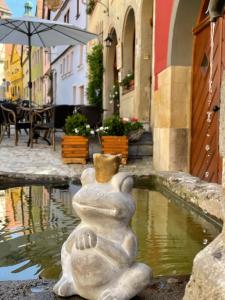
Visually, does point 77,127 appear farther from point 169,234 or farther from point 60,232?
point 169,234

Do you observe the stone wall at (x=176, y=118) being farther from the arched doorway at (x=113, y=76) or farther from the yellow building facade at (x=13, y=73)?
the yellow building facade at (x=13, y=73)

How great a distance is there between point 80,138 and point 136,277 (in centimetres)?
569

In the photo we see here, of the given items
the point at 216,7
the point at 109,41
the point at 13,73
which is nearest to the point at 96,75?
the point at 109,41

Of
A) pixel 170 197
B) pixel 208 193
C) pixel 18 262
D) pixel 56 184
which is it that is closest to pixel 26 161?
pixel 56 184

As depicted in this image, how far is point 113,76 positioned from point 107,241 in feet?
43.2

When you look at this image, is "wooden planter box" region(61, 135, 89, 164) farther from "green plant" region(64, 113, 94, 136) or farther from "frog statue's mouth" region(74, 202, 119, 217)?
"frog statue's mouth" region(74, 202, 119, 217)

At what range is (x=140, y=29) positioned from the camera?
10.0 metres

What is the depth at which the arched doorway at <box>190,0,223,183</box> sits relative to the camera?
5535 millimetres

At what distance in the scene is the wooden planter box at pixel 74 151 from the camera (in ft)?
24.0

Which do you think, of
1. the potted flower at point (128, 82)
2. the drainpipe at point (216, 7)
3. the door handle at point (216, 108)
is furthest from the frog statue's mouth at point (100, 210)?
the potted flower at point (128, 82)

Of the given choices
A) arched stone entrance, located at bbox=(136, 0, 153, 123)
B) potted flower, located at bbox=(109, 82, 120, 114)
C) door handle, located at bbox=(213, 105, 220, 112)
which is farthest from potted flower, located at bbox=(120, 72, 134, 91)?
door handle, located at bbox=(213, 105, 220, 112)

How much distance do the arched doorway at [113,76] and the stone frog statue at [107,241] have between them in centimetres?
1183

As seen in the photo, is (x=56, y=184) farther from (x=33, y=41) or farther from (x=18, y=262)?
(x=33, y=41)

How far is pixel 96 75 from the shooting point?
15.3 meters
